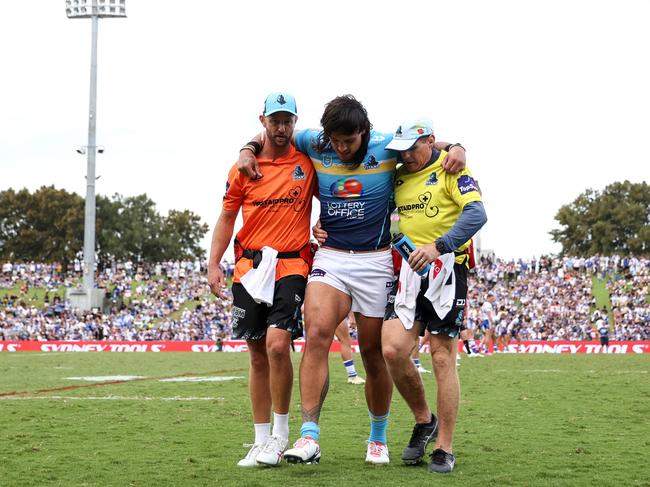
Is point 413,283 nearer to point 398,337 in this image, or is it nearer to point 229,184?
point 398,337

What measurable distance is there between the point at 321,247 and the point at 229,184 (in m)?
0.81

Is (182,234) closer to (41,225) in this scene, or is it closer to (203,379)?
(41,225)

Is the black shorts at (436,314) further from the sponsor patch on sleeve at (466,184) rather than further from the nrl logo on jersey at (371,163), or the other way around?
the nrl logo on jersey at (371,163)

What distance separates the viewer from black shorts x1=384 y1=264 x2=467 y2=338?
6.67 m

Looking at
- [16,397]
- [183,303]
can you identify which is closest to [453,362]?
[16,397]

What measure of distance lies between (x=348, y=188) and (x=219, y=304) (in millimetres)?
43989

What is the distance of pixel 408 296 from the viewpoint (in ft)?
21.8

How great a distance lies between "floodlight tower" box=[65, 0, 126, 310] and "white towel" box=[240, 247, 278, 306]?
148 ft

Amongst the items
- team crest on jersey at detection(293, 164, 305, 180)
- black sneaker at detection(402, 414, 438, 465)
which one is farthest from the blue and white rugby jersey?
black sneaker at detection(402, 414, 438, 465)

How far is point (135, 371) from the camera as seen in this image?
828 inches

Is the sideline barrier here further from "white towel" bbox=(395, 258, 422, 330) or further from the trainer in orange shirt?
"white towel" bbox=(395, 258, 422, 330)

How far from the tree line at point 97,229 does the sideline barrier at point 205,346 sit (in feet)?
165

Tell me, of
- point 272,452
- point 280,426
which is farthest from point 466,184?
point 272,452

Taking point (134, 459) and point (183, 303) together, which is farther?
point (183, 303)
